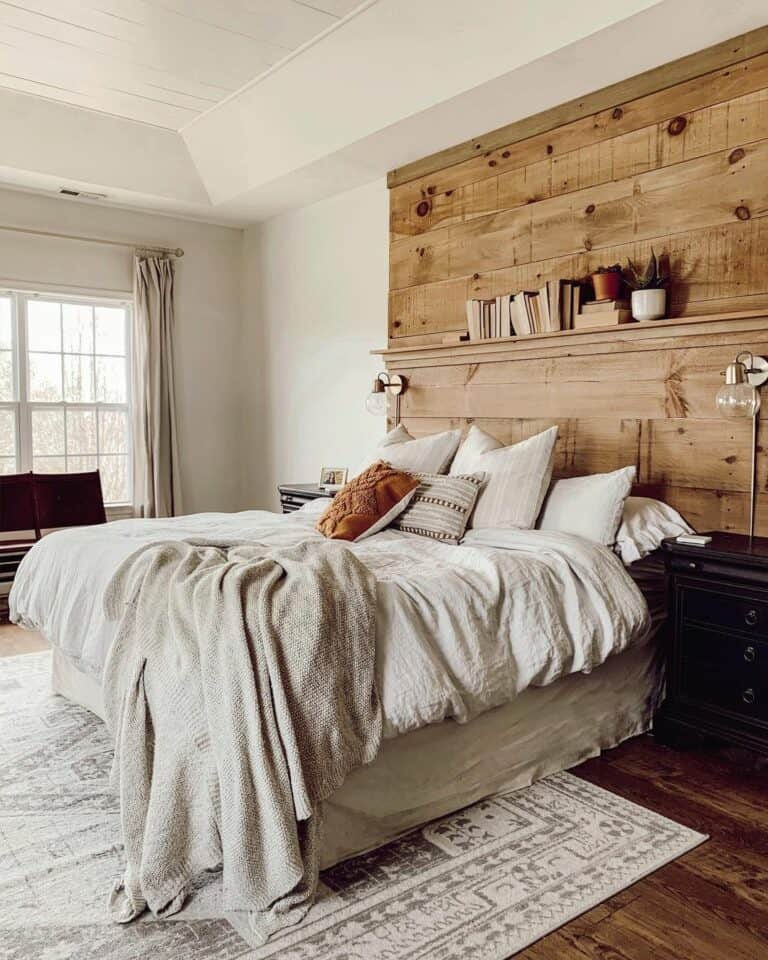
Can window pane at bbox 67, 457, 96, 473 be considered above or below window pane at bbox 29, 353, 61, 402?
below

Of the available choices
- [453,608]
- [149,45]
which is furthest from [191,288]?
[453,608]

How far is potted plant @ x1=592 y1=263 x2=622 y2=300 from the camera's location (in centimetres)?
350

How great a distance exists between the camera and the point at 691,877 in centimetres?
212

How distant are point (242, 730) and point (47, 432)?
4256mm

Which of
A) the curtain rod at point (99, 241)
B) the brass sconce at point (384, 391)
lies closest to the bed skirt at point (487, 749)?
the brass sconce at point (384, 391)

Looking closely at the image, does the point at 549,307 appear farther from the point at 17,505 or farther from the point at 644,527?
the point at 17,505

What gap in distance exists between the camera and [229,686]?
77.2 inches

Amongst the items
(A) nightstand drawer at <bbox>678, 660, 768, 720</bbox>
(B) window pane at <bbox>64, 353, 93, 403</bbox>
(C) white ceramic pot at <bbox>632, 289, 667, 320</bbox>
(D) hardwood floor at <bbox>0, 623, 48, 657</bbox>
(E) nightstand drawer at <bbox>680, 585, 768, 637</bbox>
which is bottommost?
(D) hardwood floor at <bbox>0, 623, 48, 657</bbox>

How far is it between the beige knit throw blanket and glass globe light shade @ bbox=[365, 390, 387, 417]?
2.69 metres

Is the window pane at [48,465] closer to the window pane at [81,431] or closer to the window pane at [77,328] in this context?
the window pane at [81,431]

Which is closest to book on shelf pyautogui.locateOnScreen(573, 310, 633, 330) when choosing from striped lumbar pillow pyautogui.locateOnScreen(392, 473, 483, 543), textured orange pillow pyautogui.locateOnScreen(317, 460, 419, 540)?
striped lumbar pillow pyautogui.locateOnScreen(392, 473, 483, 543)

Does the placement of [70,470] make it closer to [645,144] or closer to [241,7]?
[241,7]

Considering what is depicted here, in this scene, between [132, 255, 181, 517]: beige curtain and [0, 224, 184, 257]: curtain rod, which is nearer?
[0, 224, 184, 257]: curtain rod

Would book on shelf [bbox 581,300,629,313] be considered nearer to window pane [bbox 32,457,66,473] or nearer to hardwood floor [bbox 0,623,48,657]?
hardwood floor [bbox 0,623,48,657]
